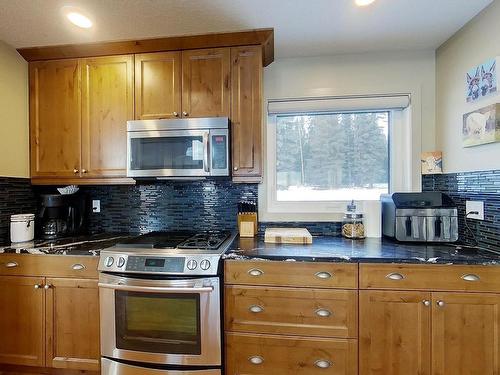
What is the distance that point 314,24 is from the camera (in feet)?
5.58

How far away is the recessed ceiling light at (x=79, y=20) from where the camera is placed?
160cm

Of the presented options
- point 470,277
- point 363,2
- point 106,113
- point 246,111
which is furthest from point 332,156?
point 106,113

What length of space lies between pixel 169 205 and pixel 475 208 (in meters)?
2.14

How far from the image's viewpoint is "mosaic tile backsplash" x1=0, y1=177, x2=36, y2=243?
1.91 meters

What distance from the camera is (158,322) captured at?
1559mm

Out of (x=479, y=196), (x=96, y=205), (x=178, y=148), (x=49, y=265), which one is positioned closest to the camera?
(x=479, y=196)

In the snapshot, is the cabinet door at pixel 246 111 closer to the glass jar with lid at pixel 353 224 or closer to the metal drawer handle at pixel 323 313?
the glass jar with lid at pixel 353 224

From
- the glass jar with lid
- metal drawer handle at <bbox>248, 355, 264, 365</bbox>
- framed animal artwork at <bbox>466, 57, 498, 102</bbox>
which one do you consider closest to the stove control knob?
metal drawer handle at <bbox>248, 355, 264, 365</bbox>

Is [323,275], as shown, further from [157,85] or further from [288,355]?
[157,85]

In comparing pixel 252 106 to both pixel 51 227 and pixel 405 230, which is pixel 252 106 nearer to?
pixel 405 230

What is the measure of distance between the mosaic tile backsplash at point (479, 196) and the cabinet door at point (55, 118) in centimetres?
271

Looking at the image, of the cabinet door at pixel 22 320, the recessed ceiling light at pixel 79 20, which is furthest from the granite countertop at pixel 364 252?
the recessed ceiling light at pixel 79 20

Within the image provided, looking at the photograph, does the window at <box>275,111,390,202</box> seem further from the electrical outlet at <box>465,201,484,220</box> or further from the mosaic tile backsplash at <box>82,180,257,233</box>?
the electrical outlet at <box>465,201,484,220</box>

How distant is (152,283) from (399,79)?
2241mm
